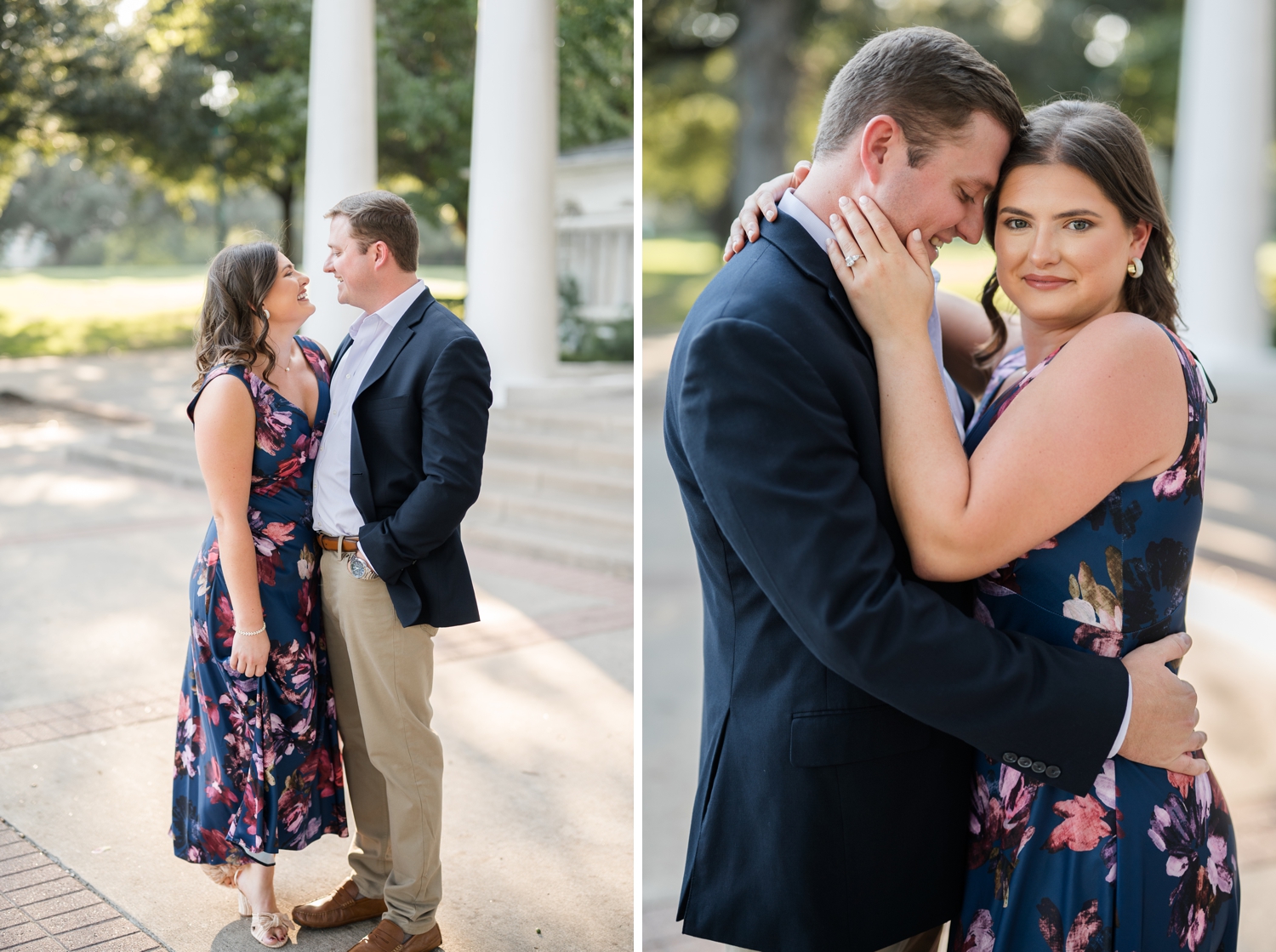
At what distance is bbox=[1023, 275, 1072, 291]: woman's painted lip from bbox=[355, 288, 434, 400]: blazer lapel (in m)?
1.68

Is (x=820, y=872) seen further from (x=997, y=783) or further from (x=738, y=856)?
(x=997, y=783)

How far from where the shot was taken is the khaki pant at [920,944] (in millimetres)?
2223

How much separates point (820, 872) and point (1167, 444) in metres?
0.93

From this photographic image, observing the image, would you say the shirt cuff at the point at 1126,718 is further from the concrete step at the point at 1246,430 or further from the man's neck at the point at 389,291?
the concrete step at the point at 1246,430

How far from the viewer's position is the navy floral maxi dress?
3301mm

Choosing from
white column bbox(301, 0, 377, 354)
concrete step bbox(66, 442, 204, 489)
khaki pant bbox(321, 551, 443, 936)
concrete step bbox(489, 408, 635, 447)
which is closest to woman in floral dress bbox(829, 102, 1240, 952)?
khaki pant bbox(321, 551, 443, 936)

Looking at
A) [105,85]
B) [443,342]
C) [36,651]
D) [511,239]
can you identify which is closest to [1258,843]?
[443,342]

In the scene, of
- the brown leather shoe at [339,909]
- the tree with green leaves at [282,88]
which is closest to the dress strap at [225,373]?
the brown leather shoe at [339,909]

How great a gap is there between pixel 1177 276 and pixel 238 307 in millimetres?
3273

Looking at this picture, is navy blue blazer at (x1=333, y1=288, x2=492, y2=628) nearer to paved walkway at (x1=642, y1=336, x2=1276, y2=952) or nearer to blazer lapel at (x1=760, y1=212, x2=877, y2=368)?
blazer lapel at (x1=760, y1=212, x2=877, y2=368)

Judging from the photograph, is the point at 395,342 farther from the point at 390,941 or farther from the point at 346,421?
the point at 390,941

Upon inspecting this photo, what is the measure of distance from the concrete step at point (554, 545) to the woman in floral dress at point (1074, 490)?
239 inches

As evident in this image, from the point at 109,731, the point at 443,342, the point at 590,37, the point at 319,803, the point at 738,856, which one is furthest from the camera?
the point at 590,37

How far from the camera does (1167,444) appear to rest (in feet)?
6.38
